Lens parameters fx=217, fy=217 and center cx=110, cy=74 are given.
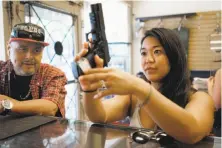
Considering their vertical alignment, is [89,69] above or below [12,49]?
below

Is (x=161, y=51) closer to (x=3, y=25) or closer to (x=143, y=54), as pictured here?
(x=143, y=54)

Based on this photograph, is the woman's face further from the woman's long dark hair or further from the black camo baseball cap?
the black camo baseball cap

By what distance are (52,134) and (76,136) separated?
0.09 metres

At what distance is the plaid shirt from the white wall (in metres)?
2.66

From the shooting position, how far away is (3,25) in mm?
1810

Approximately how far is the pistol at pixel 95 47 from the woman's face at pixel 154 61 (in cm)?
24

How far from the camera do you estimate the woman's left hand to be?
21.5 inches

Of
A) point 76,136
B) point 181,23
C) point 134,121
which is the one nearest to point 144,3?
point 181,23

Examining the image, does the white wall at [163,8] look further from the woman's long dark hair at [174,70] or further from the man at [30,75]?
the woman's long dark hair at [174,70]

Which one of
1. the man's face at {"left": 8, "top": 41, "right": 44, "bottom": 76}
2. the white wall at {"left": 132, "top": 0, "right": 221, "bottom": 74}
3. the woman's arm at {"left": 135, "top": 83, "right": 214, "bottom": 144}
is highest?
the white wall at {"left": 132, "top": 0, "right": 221, "bottom": 74}

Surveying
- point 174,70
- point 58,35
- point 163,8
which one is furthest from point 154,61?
point 163,8

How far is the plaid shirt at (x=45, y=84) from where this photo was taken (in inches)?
51.8

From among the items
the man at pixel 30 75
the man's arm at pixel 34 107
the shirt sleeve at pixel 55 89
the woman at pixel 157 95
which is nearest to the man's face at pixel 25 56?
the man at pixel 30 75

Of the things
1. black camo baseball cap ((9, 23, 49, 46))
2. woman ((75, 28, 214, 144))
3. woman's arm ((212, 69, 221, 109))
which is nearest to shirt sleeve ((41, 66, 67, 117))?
black camo baseball cap ((9, 23, 49, 46))
